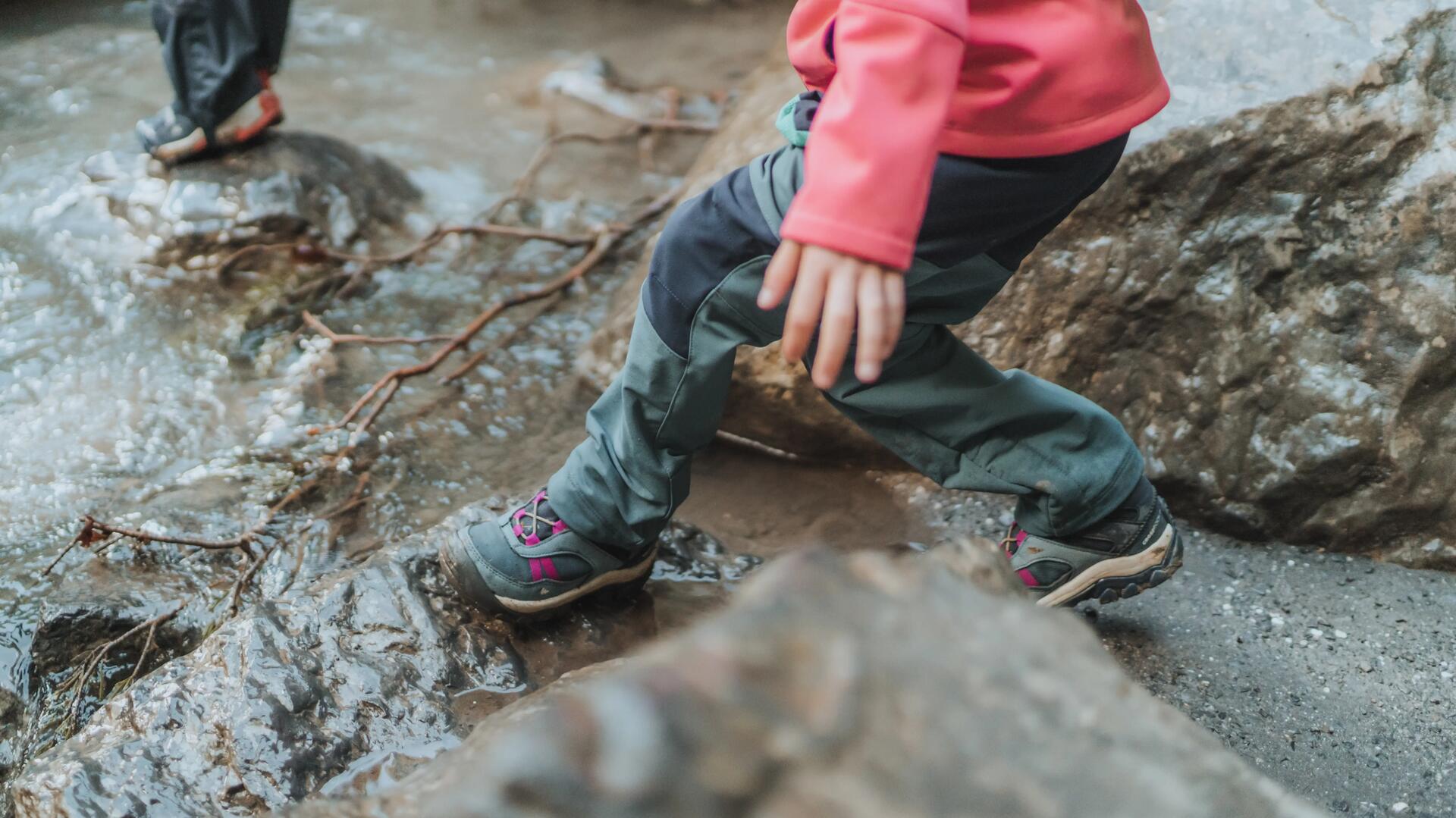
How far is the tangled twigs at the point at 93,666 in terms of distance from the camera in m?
1.78

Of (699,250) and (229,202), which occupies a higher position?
(699,250)

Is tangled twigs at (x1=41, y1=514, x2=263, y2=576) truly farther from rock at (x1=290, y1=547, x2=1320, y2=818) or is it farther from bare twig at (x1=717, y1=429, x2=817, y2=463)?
rock at (x1=290, y1=547, x2=1320, y2=818)

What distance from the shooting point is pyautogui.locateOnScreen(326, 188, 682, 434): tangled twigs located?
2.40 metres

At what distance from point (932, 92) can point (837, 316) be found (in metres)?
0.24

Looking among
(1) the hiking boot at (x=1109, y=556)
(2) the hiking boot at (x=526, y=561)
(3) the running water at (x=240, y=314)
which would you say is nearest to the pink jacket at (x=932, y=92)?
(1) the hiking boot at (x=1109, y=556)

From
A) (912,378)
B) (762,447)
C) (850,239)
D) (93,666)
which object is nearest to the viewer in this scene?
(850,239)

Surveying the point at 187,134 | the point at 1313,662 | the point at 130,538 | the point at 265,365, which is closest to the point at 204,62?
the point at 187,134

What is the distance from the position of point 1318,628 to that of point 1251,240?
69 cm

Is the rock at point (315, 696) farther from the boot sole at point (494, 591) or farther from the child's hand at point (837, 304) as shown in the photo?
the child's hand at point (837, 304)

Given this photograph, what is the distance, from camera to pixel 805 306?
1037 mm

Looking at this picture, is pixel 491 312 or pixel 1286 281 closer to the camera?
pixel 1286 281

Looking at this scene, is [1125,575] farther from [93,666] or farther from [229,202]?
[229,202]

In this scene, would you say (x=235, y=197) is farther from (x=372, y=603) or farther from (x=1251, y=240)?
(x=1251, y=240)

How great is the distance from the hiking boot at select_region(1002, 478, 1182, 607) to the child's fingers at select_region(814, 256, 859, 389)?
0.80 m
